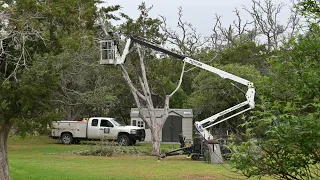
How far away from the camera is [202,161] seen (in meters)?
18.4

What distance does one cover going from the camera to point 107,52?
63.5 feet

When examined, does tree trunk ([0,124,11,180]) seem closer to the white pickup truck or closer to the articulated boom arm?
the articulated boom arm

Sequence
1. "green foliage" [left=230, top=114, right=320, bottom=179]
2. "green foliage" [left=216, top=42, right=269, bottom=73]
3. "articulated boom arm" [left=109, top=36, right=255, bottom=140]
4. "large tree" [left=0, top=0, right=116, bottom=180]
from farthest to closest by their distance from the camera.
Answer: "green foliage" [left=216, top=42, right=269, bottom=73]
"articulated boom arm" [left=109, top=36, right=255, bottom=140]
"large tree" [left=0, top=0, right=116, bottom=180]
"green foliage" [left=230, top=114, right=320, bottom=179]

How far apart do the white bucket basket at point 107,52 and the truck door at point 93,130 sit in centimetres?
947

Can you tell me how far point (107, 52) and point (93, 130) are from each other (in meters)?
9.77

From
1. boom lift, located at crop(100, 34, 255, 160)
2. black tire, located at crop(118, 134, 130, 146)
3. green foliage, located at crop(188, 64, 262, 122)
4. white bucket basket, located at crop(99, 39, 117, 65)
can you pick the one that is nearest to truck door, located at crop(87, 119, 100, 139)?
black tire, located at crop(118, 134, 130, 146)

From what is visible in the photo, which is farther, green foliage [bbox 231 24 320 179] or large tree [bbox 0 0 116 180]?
large tree [bbox 0 0 116 180]

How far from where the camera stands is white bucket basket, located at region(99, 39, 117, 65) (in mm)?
19125

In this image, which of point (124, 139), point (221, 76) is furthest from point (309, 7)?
point (124, 139)

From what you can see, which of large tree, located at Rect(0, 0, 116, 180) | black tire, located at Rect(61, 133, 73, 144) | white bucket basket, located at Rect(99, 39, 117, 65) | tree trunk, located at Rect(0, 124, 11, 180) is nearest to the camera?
large tree, located at Rect(0, 0, 116, 180)

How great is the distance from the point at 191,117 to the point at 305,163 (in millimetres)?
28283

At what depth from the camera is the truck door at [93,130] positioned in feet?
91.5

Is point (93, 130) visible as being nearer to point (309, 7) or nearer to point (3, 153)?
point (3, 153)

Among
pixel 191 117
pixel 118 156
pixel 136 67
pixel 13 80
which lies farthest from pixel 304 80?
pixel 191 117
